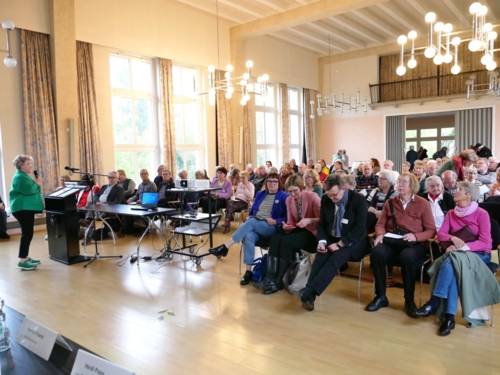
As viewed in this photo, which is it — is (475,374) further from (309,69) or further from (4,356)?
(309,69)

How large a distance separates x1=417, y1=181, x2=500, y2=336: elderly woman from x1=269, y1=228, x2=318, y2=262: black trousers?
3.54ft

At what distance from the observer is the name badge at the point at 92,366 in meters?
1.28

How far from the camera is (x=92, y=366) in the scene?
1328mm

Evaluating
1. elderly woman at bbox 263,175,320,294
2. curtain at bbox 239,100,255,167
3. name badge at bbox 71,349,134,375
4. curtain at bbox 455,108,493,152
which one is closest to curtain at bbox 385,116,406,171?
curtain at bbox 455,108,493,152

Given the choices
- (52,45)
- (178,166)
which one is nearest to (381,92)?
(178,166)

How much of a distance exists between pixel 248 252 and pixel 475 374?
7.10ft

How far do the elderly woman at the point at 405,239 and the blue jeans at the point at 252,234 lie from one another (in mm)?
1074

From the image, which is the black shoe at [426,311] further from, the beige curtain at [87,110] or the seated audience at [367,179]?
the beige curtain at [87,110]

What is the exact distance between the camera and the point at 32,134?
6.89 m

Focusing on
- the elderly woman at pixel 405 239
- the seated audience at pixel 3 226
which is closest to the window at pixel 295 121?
the seated audience at pixel 3 226

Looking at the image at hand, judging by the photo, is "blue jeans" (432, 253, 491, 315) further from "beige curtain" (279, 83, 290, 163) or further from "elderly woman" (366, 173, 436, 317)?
"beige curtain" (279, 83, 290, 163)

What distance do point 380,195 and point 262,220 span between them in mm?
1389

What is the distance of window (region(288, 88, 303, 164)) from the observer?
1335cm

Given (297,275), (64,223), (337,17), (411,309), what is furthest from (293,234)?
(337,17)
